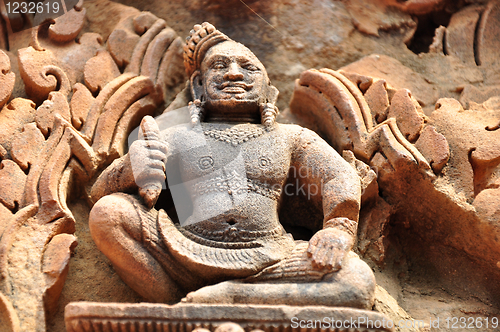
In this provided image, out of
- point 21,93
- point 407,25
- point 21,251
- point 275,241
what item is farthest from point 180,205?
point 407,25

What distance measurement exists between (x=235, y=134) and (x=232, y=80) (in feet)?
1.26

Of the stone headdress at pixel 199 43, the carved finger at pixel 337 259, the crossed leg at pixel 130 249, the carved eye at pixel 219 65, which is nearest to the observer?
the carved finger at pixel 337 259

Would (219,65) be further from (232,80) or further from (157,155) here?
(157,155)

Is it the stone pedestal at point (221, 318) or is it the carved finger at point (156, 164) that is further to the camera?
the carved finger at point (156, 164)

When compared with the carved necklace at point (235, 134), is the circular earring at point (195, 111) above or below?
above

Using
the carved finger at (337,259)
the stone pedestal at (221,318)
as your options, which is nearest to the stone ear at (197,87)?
the carved finger at (337,259)

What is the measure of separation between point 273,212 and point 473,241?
1.30 meters

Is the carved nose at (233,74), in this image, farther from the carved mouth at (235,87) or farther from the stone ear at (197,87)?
the stone ear at (197,87)

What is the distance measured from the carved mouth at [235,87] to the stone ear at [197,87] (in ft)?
0.67

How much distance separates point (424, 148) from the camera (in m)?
3.62

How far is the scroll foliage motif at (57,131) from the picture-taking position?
3.04 metres

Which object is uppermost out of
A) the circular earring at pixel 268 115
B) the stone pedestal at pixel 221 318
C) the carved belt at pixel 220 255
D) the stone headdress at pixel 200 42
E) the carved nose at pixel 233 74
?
the stone headdress at pixel 200 42

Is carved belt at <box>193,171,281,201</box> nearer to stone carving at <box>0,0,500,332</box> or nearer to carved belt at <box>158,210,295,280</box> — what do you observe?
stone carving at <box>0,0,500,332</box>

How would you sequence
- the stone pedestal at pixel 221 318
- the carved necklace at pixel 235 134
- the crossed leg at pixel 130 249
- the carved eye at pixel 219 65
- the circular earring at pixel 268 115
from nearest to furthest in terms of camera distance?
the stone pedestal at pixel 221 318
the crossed leg at pixel 130 249
the carved necklace at pixel 235 134
the circular earring at pixel 268 115
the carved eye at pixel 219 65
